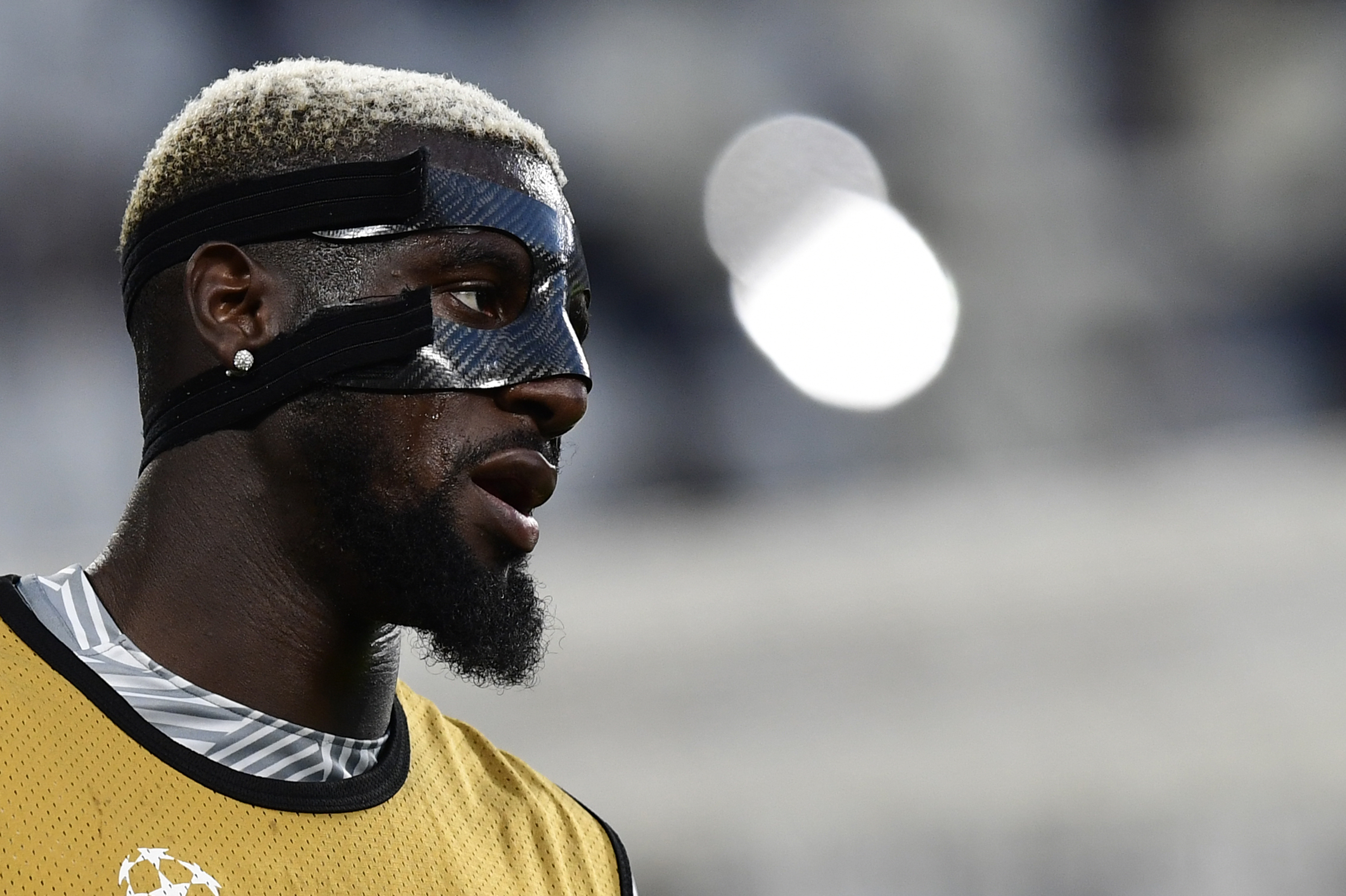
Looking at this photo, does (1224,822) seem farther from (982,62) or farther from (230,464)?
(230,464)

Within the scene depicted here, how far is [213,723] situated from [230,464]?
13.5 inches

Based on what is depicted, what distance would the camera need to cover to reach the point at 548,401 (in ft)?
6.73

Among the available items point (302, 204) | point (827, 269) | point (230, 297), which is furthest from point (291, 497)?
point (827, 269)

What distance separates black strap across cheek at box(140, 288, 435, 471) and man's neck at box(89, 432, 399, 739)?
0.03 meters

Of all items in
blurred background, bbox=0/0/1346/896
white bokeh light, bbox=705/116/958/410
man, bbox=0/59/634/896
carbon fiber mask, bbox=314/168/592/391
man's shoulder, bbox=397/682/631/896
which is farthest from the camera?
white bokeh light, bbox=705/116/958/410

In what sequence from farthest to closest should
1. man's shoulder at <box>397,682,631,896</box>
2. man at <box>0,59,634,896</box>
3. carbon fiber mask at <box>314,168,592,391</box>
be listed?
man's shoulder at <box>397,682,631,896</box>, carbon fiber mask at <box>314,168,592,391</box>, man at <box>0,59,634,896</box>

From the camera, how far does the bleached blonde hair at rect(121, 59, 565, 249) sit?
207cm

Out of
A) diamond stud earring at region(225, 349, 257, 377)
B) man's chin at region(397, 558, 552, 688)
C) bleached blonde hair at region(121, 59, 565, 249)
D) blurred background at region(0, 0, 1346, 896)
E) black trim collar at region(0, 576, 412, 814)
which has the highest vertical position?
blurred background at region(0, 0, 1346, 896)

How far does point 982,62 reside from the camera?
354 inches

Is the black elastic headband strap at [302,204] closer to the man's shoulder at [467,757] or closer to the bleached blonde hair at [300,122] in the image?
the bleached blonde hair at [300,122]

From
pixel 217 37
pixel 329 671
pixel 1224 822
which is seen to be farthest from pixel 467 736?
pixel 217 37

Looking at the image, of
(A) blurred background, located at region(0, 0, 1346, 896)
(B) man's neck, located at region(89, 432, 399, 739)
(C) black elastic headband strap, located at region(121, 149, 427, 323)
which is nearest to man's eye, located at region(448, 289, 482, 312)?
(C) black elastic headband strap, located at region(121, 149, 427, 323)

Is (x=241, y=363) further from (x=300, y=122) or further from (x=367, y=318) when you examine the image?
(x=300, y=122)

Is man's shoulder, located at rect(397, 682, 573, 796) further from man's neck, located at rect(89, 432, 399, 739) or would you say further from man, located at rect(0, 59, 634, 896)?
man's neck, located at rect(89, 432, 399, 739)
